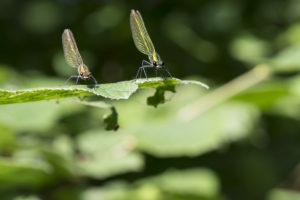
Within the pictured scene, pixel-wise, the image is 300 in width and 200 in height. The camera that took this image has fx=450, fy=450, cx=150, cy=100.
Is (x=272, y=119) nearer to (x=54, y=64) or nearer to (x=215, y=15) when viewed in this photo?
(x=215, y=15)

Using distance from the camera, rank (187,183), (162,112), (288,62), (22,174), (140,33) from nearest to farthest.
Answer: (140,33)
(22,174)
(187,183)
(288,62)
(162,112)

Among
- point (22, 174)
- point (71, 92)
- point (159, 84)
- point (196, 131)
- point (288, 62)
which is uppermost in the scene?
point (288, 62)

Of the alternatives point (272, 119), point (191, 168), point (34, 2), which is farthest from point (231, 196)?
point (34, 2)

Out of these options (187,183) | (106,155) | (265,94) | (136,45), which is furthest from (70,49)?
(265,94)

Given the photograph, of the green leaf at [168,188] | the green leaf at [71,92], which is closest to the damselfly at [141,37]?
the green leaf at [71,92]

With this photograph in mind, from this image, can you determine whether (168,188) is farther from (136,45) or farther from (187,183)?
(136,45)

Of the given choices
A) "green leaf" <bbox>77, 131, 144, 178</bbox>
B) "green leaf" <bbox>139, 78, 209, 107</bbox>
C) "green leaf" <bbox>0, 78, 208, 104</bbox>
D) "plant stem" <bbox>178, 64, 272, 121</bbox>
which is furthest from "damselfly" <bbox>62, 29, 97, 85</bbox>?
"plant stem" <bbox>178, 64, 272, 121</bbox>

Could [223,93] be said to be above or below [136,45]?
above

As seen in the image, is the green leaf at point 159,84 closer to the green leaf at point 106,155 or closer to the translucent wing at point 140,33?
the translucent wing at point 140,33
